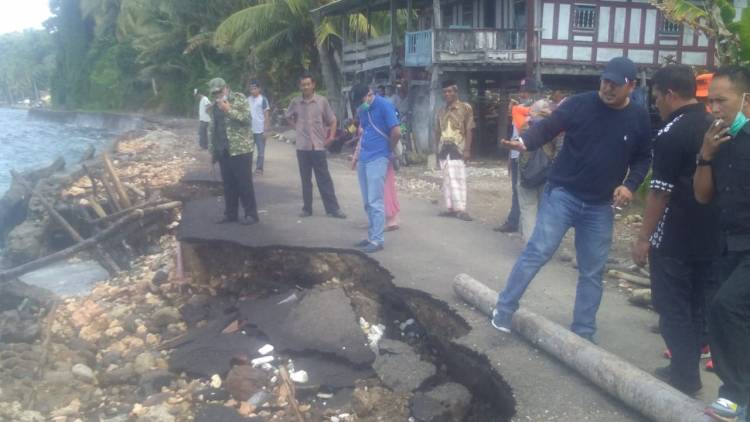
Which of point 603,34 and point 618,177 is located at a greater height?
point 603,34

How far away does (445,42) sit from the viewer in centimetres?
1784

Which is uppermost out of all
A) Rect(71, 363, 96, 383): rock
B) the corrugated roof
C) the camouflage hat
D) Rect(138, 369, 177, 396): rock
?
the corrugated roof

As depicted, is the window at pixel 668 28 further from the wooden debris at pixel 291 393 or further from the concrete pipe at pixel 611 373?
the wooden debris at pixel 291 393

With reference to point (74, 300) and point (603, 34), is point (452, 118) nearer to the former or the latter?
point (74, 300)

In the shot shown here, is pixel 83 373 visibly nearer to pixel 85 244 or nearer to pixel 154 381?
pixel 154 381

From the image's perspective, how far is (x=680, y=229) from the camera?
4074 mm

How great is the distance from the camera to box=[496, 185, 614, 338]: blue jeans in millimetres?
4773

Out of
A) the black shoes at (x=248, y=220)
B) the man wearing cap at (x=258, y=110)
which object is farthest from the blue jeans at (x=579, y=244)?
the man wearing cap at (x=258, y=110)

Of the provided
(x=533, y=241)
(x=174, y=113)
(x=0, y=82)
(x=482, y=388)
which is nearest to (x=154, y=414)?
(x=482, y=388)

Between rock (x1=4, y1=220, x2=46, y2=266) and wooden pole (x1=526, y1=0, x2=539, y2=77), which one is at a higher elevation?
wooden pole (x1=526, y1=0, x2=539, y2=77)

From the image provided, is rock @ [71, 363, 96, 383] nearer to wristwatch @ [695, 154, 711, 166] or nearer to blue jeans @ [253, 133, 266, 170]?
wristwatch @ [695, 154, 711, 166]

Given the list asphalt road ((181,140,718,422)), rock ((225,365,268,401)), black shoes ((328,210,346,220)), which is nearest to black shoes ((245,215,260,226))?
asphalt road ((181,140,718,422))

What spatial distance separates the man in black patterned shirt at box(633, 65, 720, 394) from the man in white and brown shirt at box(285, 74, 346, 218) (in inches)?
208

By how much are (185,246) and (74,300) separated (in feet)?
6.36
